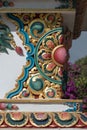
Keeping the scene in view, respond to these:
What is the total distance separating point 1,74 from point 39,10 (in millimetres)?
691

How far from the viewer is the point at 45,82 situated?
547 cm

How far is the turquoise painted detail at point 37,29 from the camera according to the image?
5.52 meters

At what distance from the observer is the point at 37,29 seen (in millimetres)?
5516

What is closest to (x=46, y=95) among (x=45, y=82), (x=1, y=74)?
(x=45, y=82)

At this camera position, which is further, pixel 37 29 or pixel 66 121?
pixel 37 29

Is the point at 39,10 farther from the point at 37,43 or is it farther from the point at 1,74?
the point at 1,74

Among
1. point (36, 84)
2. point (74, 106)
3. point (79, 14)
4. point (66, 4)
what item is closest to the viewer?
point (74, 106)

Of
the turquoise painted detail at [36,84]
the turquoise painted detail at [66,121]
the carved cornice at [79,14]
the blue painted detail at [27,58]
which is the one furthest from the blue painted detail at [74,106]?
the carved cornice at [79,14]

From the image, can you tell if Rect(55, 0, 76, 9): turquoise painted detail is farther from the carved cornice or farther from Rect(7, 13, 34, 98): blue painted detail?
Rect(7, 13, 34, 98): blue painted detail

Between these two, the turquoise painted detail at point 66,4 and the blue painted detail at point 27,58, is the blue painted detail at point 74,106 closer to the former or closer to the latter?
the blue painted detail at point 27,58

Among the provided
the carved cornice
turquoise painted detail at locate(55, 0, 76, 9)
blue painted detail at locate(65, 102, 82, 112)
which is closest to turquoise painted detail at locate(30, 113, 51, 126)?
blue painted detail at locate(65, 102, 82, 112)

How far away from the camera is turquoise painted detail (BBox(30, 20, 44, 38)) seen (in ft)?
18.1

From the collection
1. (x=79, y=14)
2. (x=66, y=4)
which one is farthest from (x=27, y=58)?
(x=79, y=14)

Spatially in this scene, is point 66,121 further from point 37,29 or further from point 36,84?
point 37,29
